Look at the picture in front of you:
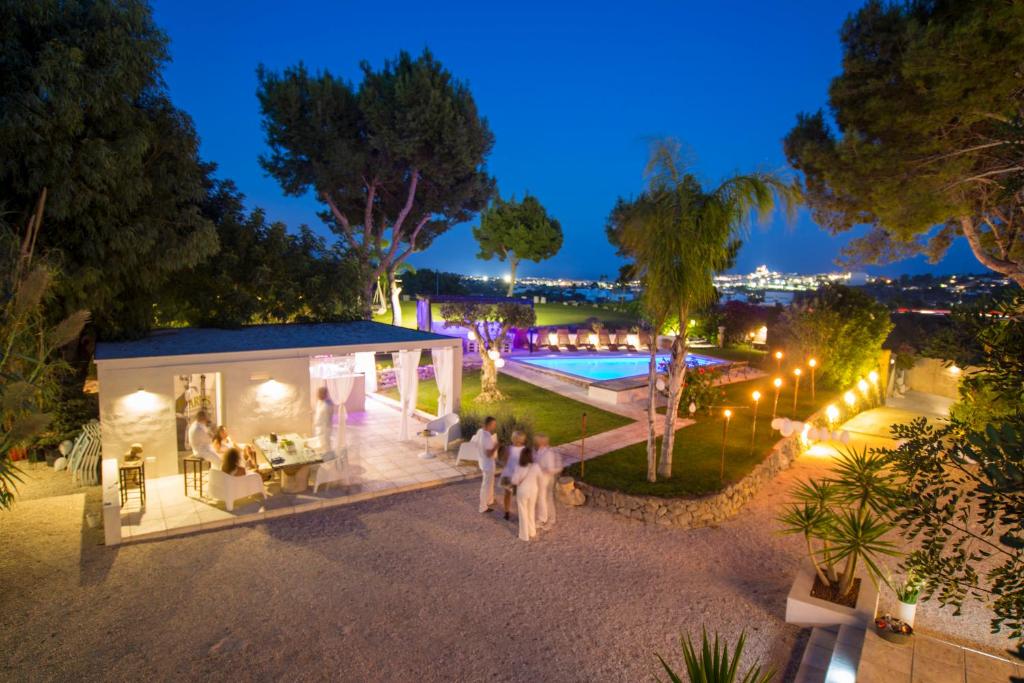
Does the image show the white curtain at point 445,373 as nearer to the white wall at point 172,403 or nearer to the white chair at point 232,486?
the white wall at point 172,403

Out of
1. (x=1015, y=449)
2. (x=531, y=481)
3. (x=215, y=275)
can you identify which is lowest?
(x=531, y=481)

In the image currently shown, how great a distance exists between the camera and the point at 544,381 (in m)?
18.8

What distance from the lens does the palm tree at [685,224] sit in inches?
327

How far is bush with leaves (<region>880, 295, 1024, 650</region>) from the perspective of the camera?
8.01 feet

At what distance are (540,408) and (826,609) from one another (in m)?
9.36

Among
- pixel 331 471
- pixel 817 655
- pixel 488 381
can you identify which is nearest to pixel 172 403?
pixel 331 471

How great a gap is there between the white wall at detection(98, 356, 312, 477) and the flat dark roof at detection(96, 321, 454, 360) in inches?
13.0

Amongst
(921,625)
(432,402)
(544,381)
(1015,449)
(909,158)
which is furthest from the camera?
(544,381)

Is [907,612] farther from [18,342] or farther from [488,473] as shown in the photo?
[18,342]

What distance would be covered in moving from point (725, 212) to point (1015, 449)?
6.37m

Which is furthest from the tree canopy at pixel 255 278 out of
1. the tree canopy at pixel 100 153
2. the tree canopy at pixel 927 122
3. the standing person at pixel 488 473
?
the tree canopy at pixel 927 122

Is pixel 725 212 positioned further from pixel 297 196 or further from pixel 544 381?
pixel 297 196

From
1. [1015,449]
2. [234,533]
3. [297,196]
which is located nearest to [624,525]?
[234,533]

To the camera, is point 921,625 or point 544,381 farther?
point 544,381
